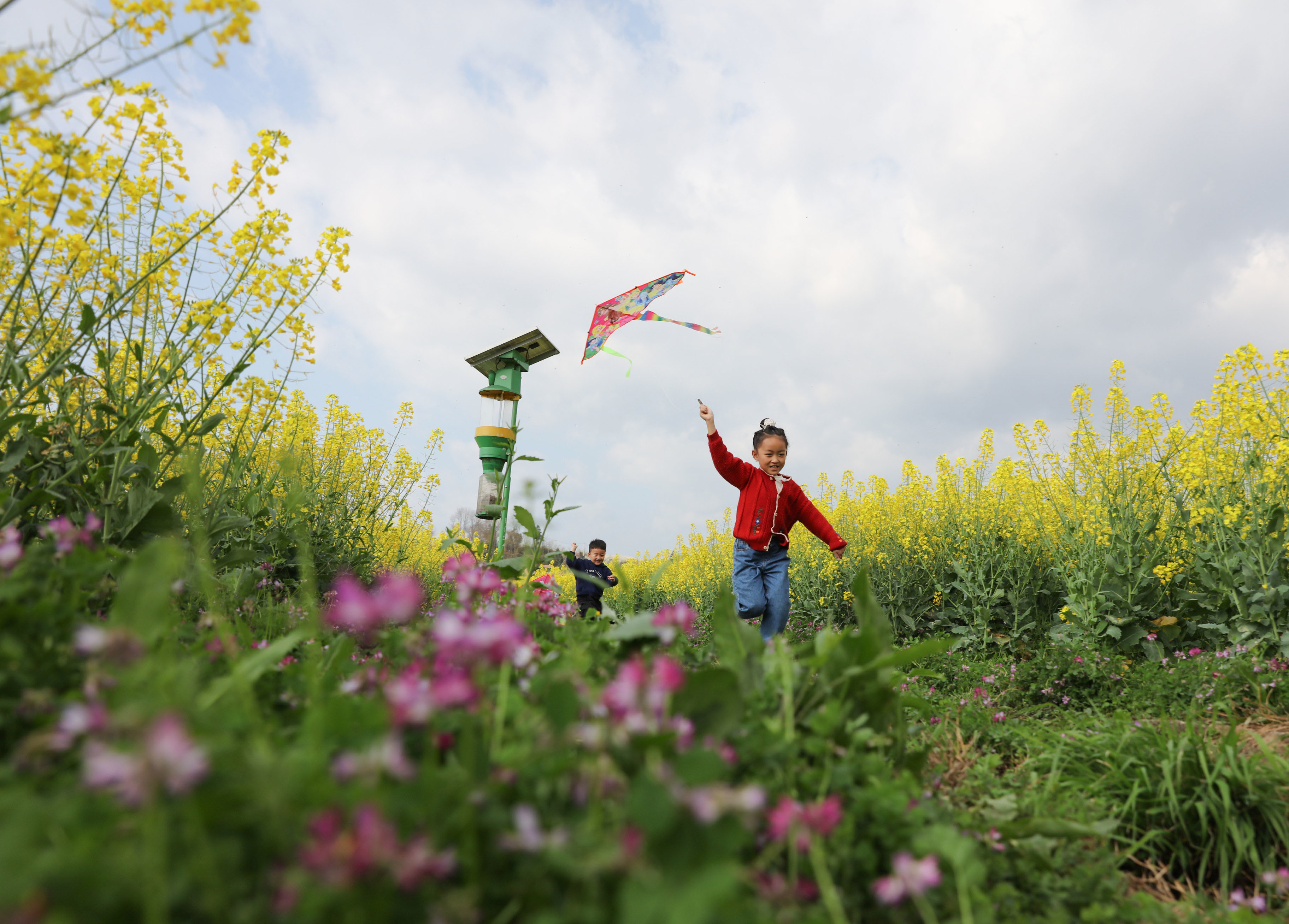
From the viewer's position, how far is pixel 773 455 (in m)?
5.50

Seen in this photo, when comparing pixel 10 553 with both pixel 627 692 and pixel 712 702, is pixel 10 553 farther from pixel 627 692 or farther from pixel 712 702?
pixel 712 702

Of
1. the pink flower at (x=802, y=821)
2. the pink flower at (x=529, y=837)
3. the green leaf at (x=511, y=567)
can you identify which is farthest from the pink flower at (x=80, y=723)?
the green leaf at (x=511, y=567)

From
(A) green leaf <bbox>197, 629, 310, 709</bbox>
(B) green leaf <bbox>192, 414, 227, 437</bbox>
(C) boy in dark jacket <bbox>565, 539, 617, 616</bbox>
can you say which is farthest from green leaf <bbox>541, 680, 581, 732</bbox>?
(C) boy in dark jacket <bbox>565, 539, 617, 616</bbox>

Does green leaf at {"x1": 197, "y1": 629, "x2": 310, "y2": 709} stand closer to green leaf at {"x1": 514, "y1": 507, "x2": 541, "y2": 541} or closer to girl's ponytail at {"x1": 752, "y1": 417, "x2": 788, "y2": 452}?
green leaf at {"x1": 514, "y1": 507, "x2": 541, "y2": 541}

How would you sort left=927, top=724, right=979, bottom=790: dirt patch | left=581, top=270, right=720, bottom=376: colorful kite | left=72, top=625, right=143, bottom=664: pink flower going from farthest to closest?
left=581, top=270, right=720, bottom=376: colorful kite → left=927, top=724, right=979, bottom=790: dirt patch → left=72, top=625, right=143, bottom=664: pink flower

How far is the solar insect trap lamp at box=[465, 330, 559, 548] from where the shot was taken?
907 cm

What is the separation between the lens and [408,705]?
0.67 metres

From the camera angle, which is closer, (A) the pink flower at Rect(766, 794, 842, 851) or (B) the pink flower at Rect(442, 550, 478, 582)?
(A) the pink flower at Rect(766, 794, 842, 851)

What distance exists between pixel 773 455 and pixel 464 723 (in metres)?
4.88

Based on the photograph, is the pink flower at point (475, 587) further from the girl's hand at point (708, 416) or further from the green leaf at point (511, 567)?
the girl's hand at point (708, 416)

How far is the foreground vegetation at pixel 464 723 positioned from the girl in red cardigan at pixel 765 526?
160 centimetres

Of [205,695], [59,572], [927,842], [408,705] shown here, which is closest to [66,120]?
[59,572]

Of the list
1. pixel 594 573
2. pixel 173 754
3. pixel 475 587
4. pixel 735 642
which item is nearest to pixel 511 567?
pixel 735 642

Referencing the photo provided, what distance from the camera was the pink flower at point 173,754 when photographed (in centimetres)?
52
